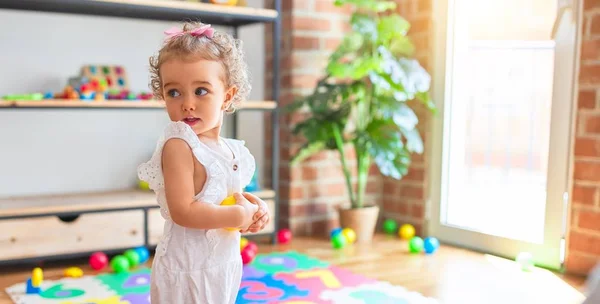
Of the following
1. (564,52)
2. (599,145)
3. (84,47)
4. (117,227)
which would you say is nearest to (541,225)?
(599,145)

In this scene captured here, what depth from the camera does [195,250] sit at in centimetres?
131

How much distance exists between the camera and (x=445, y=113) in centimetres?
298

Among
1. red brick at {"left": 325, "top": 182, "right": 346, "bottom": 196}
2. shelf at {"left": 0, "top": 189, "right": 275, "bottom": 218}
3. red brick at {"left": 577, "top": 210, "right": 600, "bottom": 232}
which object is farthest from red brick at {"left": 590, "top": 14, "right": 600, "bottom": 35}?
shelf at {"left": 0, "top": 189, "right": 275, "bottom": 218}

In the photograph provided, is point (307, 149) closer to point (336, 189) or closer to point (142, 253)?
point (336, 189)

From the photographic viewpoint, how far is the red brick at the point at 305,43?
9.87 feet

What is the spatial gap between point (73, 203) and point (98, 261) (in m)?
0.25

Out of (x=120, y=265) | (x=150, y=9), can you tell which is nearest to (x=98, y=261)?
(x=120, y=265)

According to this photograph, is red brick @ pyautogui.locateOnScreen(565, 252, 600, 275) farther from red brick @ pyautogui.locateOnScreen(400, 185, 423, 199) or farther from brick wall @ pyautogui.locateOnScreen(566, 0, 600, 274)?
red brick @ pyautogui.locateOnScreen(400, 185, 423, 199)

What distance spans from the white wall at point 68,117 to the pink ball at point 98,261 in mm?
485

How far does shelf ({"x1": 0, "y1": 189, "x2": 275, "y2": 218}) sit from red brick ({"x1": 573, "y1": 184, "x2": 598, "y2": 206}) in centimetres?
165

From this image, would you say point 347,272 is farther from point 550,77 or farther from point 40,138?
point 40,138

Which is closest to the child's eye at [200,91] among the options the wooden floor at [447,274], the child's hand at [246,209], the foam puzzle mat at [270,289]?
the child's hand at [246,209]

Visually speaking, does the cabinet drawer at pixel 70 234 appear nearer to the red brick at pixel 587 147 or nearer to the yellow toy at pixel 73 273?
the yellow toy at pixel 73 273

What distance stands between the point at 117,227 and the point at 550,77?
186cm
